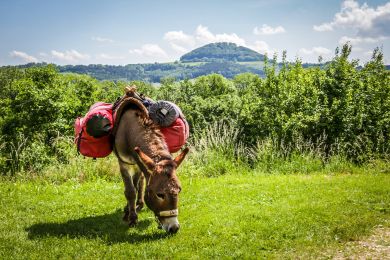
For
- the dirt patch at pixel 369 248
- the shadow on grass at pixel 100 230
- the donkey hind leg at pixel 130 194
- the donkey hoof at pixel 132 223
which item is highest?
the donkey hind leg at pixel 130 194

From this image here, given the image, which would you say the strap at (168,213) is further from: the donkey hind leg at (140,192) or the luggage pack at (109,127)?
the donkey hind leg at (140,192)

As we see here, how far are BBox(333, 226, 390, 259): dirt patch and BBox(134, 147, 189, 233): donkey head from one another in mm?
2425

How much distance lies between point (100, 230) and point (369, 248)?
4.46m

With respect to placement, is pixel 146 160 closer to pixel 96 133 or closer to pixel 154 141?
pixel 154 141

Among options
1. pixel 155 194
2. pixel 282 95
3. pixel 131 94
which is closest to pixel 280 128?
pixel 282 95

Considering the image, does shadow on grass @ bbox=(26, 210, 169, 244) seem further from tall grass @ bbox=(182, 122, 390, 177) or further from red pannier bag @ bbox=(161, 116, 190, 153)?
tall grass @ bbox=(182, 122, 390, 177)

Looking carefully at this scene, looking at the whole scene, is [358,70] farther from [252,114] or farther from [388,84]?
[252,114]

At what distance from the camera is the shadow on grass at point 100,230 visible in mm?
5734

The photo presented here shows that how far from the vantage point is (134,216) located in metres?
6.33

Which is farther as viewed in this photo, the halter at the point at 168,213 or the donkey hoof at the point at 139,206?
the donkey hoof at the point at 139,206

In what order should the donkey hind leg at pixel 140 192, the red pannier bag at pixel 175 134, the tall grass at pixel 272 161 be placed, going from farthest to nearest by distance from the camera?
the tall grass at pixel 272 161 → the donkey hind leg at pixel 140 192 → the red pannier bag at pixel 175 134

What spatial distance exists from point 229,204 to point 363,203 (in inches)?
110

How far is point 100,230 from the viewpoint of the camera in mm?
6285

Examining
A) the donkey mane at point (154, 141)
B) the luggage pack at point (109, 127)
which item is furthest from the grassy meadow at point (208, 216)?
the luggage pack at point (109, 127)
